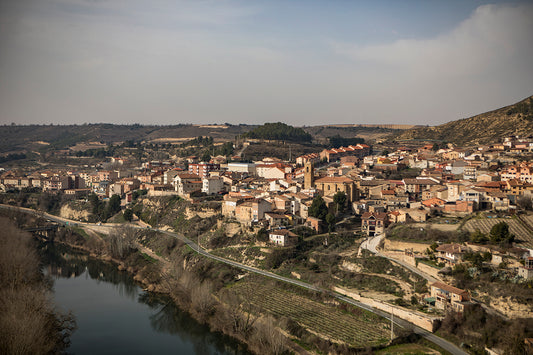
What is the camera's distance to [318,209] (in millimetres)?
24422

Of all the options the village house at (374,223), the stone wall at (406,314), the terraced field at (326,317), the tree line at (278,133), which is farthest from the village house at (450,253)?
the tree line at (278,133)

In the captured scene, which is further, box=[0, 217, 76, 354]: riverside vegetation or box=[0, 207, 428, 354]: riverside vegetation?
box=[0, 207, 428, 354]: riverside vegetation

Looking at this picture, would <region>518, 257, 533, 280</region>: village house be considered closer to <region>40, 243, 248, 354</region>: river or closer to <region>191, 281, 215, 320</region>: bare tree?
<region>40, 243, 248, 354</region>: river

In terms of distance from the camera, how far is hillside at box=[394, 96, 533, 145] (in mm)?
40125

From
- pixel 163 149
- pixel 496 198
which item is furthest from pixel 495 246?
pixel 163 149

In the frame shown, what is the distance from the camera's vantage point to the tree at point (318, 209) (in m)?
24.4

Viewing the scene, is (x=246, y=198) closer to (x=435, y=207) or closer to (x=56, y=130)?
(x=435, y=207)

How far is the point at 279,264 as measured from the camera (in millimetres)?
21297

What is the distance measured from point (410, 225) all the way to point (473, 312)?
23.1ft

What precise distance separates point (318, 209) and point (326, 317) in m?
8.69

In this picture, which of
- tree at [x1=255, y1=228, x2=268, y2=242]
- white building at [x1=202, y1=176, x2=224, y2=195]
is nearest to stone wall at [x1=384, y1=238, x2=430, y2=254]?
tree at [x1=255, y1=228, x2=268, y2=242]

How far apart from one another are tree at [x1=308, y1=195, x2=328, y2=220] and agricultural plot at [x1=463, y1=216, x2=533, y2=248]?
7.01 meters

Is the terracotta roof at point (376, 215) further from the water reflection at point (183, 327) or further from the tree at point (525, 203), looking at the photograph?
the water reflection at point (183, 327)

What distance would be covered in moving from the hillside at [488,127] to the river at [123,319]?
31.2 meters
